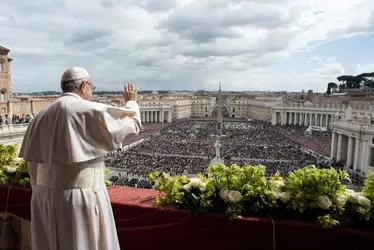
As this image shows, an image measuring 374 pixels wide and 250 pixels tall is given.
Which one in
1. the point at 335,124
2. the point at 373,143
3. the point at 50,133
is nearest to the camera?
the point at 50,133

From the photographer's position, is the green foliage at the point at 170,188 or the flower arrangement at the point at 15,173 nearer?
the green foliage at the point at 170,188

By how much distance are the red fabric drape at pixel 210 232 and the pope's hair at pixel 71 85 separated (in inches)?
66.5

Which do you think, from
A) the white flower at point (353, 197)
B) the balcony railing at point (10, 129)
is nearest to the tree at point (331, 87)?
the balcony railing at point (10, 129)

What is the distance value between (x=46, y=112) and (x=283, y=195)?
8.62ft

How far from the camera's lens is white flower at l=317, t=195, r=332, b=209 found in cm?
302

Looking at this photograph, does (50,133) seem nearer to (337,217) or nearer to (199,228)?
(199,228)

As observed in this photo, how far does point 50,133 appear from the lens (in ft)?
8.59

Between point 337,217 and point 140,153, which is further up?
point 337,217

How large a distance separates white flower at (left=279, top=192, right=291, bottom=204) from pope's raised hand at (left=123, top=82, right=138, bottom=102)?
1953 mm

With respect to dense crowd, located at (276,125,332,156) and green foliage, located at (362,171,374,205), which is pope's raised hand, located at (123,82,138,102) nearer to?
green foliage, located at (362,171,374,205)

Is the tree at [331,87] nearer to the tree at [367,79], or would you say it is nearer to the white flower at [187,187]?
the tree at [367,79]

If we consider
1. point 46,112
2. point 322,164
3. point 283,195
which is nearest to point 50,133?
point 46,112

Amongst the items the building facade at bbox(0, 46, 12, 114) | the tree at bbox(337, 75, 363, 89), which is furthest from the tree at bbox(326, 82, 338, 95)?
the building facade at bbox(0, 46, 12, 114)

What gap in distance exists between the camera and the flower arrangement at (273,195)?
3100 mm
